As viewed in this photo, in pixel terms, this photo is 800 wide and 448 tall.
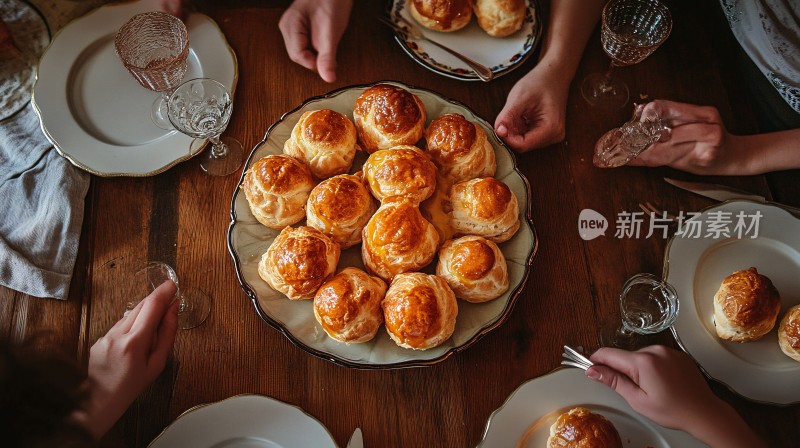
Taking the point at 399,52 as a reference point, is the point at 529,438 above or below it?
below

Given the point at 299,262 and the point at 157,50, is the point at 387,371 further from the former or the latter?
the point at 157,50

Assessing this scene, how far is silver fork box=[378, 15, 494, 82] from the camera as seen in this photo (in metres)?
2.12

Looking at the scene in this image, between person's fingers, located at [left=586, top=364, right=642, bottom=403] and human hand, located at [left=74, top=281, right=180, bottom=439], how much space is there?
4.09 ft

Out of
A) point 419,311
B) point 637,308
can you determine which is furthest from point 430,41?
point 637,308

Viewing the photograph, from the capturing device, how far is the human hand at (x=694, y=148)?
203 centimetres

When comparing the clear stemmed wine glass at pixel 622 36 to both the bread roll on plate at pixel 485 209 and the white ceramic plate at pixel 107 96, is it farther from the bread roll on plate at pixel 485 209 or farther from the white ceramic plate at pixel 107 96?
the white ceramic plate at pixel 107 96

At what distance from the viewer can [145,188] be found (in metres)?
2.00

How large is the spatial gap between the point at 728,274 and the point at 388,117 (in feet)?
4.10

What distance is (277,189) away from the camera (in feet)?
5.76

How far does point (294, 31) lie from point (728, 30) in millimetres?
1745

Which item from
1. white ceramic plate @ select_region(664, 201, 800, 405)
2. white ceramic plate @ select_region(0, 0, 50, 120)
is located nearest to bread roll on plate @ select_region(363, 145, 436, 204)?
white ceramic plate @ select_region(664, 201, 800, 405)

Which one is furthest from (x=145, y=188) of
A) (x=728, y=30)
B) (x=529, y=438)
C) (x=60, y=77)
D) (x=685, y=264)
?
(x=728, y=30)

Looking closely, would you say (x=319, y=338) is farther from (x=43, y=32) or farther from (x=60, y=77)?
(x=43, y=32)

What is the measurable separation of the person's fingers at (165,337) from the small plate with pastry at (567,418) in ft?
3.12
